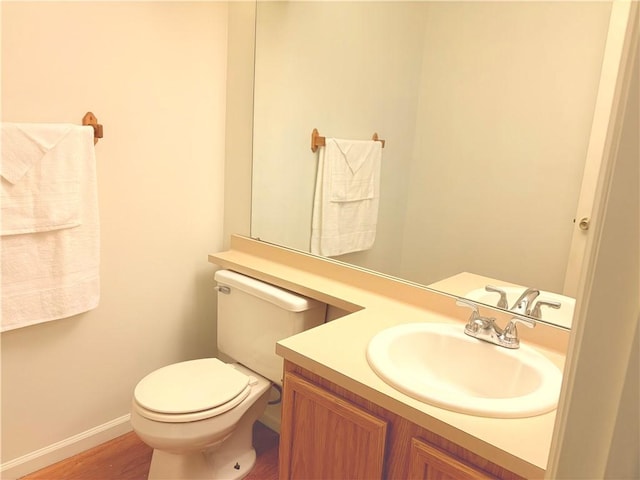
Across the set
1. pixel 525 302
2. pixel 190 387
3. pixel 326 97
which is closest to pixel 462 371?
pixel 525 302

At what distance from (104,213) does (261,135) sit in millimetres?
739

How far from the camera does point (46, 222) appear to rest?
156 cm

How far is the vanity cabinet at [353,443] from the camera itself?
38.1 inches

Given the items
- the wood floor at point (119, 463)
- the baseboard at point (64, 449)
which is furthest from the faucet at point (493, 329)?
the baseboard at point (64, 449)

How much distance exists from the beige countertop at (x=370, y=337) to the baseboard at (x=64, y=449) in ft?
2.78

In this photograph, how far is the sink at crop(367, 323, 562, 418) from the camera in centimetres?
99

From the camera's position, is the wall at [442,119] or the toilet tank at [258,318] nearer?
the wall at [442,119]

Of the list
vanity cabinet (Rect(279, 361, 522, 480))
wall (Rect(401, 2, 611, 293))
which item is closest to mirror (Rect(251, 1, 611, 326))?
Answer: wall (Rect(401, 2, 611, 293))

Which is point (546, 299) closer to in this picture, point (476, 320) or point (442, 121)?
point (476, 320)

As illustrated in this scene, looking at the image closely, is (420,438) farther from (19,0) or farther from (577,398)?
(19,0)

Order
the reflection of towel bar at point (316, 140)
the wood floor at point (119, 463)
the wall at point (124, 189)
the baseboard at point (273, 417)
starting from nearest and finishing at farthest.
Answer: the wall at point (124, 189) → the wood floor at point (119, 463) → the reflection of towel bar at point (316, 140) → the baseboard at point (273, 417)

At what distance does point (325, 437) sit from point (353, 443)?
0.31 feet

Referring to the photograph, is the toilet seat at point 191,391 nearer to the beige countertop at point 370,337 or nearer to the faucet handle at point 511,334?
the beige countertop at point 370,337

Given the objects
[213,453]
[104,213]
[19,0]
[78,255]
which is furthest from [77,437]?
[19,0]
